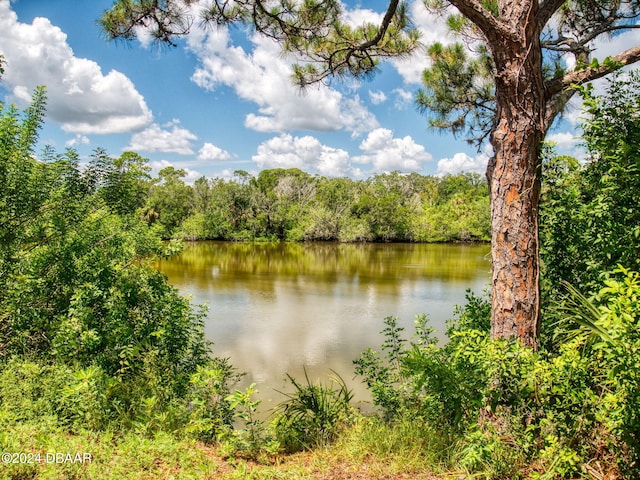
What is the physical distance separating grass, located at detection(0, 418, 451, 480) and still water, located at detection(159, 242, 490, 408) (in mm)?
1809

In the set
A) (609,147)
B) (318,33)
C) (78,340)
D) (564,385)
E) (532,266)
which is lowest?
(78,340)

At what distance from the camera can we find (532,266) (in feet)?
9.19

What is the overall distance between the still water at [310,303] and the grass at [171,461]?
181cm

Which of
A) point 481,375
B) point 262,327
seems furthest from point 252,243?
point 481,375

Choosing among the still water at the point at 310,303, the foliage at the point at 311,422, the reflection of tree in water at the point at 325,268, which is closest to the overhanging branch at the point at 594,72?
the still water at the point at 310,303

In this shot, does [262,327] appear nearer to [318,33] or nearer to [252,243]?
[318,33]

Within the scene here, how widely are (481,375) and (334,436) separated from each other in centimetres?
140

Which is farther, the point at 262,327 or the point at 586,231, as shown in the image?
the point at 262,327

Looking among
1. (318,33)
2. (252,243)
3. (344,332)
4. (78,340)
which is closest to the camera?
(78,340)

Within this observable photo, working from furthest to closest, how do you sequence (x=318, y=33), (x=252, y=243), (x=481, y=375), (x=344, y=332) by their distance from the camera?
(x=252, y=243)
(x=344, y=332)
(x=318, y=33)
(x=481, y=375)

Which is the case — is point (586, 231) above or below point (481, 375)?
above

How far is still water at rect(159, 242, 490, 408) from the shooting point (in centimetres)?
741

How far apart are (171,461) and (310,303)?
956 centimetres

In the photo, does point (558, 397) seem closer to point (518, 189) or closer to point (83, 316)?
point (518, 189)
